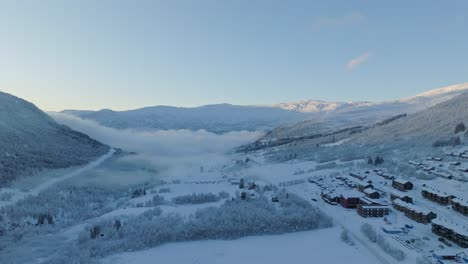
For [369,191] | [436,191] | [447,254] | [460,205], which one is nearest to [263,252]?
[447,254]

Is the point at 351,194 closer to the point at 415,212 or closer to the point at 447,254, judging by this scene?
the point at 415,212

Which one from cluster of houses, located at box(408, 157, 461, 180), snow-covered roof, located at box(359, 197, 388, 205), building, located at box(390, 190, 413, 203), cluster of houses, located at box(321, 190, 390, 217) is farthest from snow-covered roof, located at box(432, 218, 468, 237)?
cluster of houses, located at box(408, 157, 461, 180)

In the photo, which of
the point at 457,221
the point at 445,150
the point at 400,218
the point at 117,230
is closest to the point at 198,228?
the point at 117,230

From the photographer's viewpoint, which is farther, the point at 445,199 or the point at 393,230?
the point at 445,199

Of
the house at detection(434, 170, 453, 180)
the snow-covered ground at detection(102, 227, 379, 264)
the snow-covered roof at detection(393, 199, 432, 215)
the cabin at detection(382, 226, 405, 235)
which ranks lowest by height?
the snow-covered ground at detection(102, 227, 379, 264)

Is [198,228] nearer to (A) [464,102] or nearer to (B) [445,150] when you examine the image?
Result: (B) [445,150]

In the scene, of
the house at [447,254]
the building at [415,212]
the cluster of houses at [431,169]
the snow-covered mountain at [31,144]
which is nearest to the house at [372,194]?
the building at [415,212]

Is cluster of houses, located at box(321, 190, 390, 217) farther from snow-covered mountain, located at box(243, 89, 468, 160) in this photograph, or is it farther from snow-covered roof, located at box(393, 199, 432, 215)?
snow-covered mountain, located at box(243, 89, 468, 160)

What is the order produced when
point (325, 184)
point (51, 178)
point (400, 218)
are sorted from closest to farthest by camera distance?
point (400, 218)
point (325, 184)
point (51, 178)
